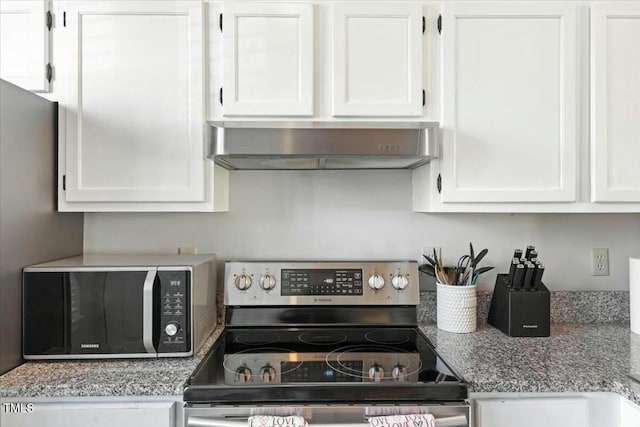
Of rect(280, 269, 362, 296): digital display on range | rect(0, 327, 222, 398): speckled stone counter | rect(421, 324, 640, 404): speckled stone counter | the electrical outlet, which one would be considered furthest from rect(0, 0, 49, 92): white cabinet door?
the electrical outlet

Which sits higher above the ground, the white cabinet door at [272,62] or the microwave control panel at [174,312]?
the white cabinet door at [272,62]

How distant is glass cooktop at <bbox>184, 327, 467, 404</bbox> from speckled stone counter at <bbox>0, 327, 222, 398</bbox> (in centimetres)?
7

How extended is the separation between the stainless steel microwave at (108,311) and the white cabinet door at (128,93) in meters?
0.30

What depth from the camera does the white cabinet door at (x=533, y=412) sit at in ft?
3.75

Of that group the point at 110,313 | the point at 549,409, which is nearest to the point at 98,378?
the point at 110,313

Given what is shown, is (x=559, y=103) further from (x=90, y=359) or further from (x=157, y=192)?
(x=90, y=359)

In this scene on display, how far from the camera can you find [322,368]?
1255 millimetres

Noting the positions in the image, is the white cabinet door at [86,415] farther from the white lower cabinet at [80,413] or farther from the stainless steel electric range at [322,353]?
the stainless steel electric range at [322,353]

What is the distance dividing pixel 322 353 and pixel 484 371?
1.70 ft

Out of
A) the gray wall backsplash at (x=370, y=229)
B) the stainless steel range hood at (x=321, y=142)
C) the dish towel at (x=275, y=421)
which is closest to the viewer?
the dish towel at (x=275, y=421)

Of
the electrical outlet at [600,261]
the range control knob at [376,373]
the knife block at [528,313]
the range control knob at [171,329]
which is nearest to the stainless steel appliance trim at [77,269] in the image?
the range control knob at [171,329]

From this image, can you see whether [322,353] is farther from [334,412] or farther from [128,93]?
[128,93]

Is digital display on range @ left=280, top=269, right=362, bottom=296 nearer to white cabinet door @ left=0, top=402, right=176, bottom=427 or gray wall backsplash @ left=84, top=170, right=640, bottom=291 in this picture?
gray wall backsplash @ left=84, top=170, right=640, bottom=291

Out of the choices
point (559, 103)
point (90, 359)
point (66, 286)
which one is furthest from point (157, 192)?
point (559, 103)
